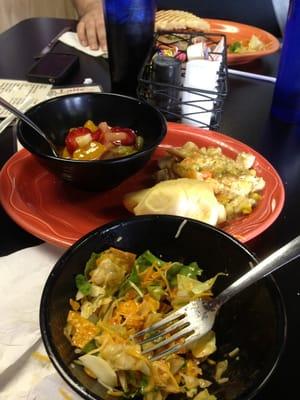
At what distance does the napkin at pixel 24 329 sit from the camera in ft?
1.75

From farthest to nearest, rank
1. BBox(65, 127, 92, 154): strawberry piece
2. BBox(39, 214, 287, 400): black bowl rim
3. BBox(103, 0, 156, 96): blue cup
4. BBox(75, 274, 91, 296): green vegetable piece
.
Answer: BBox(103, 0, 156, 96): blue cup
BBox(65, 127, 92, 154): strawberry piece
BBox(75, 274, 91, 296): green vegetable piece
BBox(39, 214, 287, 400): black bowl rim

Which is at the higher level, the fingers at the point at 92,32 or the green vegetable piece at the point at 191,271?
the fingers at the point at 92,32

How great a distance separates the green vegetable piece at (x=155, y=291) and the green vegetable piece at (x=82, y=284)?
3.4 inches

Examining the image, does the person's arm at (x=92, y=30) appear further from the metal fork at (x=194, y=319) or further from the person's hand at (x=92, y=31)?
the metal fork at (x=194, y=319)

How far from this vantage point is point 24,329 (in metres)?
0.59

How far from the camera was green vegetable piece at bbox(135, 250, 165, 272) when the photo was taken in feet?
2.07

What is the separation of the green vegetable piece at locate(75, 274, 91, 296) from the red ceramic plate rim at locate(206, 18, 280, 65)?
1088 mm

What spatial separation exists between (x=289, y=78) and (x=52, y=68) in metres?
0.74

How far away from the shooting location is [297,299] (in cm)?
67

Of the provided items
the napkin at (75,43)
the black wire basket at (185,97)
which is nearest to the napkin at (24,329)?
the black wire basket at (185,97)

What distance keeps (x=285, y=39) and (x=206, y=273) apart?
2.61 ft

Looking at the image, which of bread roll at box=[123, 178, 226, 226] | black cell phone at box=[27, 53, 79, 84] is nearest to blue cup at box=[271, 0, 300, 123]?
bread roll at box=[123, 178, 226, 226]

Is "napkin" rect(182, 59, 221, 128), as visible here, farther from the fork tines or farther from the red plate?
the fork tines

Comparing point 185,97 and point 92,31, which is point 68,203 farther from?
point 92,31
